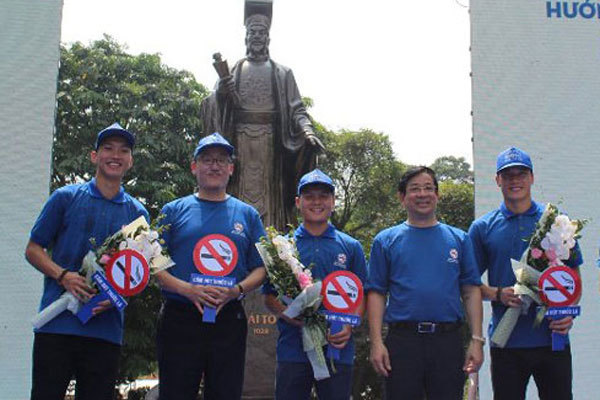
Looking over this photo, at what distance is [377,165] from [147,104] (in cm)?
755

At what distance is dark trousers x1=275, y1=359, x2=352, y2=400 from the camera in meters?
3.24

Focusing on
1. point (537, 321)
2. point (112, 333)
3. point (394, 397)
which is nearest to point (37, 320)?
point (112, 333)

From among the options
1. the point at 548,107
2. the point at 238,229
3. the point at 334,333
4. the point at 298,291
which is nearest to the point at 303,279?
the point at 298,291

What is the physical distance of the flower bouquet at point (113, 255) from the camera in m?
2.97

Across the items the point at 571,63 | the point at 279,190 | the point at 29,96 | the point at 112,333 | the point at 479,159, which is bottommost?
the point at 112,333

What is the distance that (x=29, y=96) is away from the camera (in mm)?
7645

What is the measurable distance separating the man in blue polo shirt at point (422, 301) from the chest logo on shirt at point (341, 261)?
14 cm

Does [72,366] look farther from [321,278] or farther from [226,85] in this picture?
[226,85]

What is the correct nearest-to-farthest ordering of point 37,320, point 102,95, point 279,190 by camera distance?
point 37,320
point 279,190
point 102,95

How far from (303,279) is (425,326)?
0.63 meters

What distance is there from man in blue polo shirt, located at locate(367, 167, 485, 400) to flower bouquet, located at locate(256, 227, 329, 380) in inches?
10.8

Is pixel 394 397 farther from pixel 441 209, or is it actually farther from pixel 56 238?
pixel 441 209

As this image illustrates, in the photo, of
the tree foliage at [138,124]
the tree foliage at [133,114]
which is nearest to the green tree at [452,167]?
the tree foliage at [138,124]

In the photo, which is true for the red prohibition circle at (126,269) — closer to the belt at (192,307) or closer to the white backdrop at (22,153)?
the belt at (192,307)
